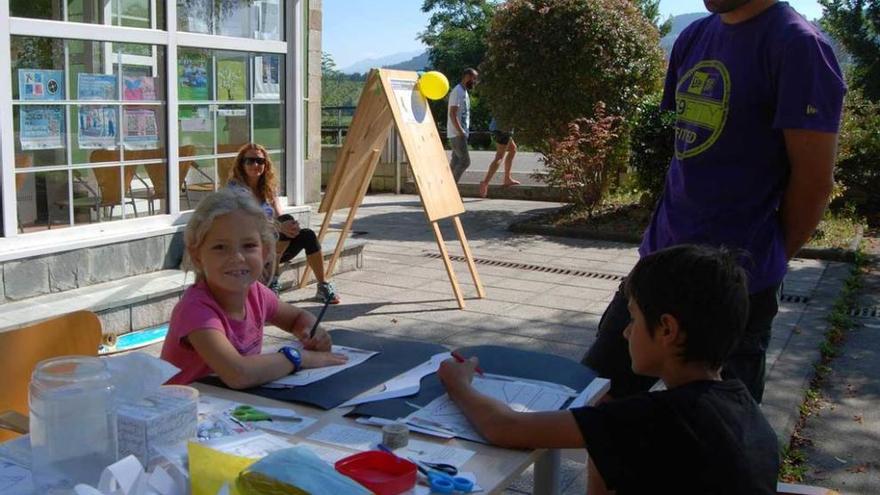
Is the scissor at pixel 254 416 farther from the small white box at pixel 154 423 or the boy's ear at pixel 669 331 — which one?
the boy's ear at pixel 669 331

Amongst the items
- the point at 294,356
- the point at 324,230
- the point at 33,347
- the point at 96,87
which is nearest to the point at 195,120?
the point at 96,87

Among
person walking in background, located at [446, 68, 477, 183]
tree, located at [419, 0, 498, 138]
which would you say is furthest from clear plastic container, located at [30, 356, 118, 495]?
tree, located at [419, 0, 498, 138]

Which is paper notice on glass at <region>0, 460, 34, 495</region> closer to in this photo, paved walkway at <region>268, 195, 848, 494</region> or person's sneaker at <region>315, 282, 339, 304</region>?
paved walkway at <region>268, 195, 848, 494</region>

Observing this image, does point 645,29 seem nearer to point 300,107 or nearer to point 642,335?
point 300,107

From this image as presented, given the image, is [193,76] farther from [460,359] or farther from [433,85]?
[460,359]

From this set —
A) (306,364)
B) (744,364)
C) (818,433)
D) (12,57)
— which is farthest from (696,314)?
(12,57)

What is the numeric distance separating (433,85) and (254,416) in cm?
445

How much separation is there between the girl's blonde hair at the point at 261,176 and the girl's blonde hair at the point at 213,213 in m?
3.18

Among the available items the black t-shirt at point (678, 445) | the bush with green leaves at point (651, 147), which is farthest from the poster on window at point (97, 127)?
the bush with green leaves at point (651, 147)

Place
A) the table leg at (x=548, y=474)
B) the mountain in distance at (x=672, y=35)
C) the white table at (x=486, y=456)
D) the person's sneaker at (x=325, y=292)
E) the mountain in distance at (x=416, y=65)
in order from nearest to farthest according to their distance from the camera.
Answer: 1. the white table at (x=486, y=456)
2. the table leg at (x=548, y=474)
3. the mountain in distance at (x=672, y=35)
4. the person's sneaker at (x=325, y=292)
5. the mountain in distance at (x=416, y=65)

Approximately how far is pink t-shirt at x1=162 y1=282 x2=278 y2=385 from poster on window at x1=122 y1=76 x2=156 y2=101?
3.60m

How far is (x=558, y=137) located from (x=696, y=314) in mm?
9056

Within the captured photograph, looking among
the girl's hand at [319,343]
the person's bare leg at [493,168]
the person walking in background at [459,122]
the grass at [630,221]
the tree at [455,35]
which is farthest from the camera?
the tree at [455,35]

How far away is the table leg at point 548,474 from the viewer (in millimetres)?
2191
